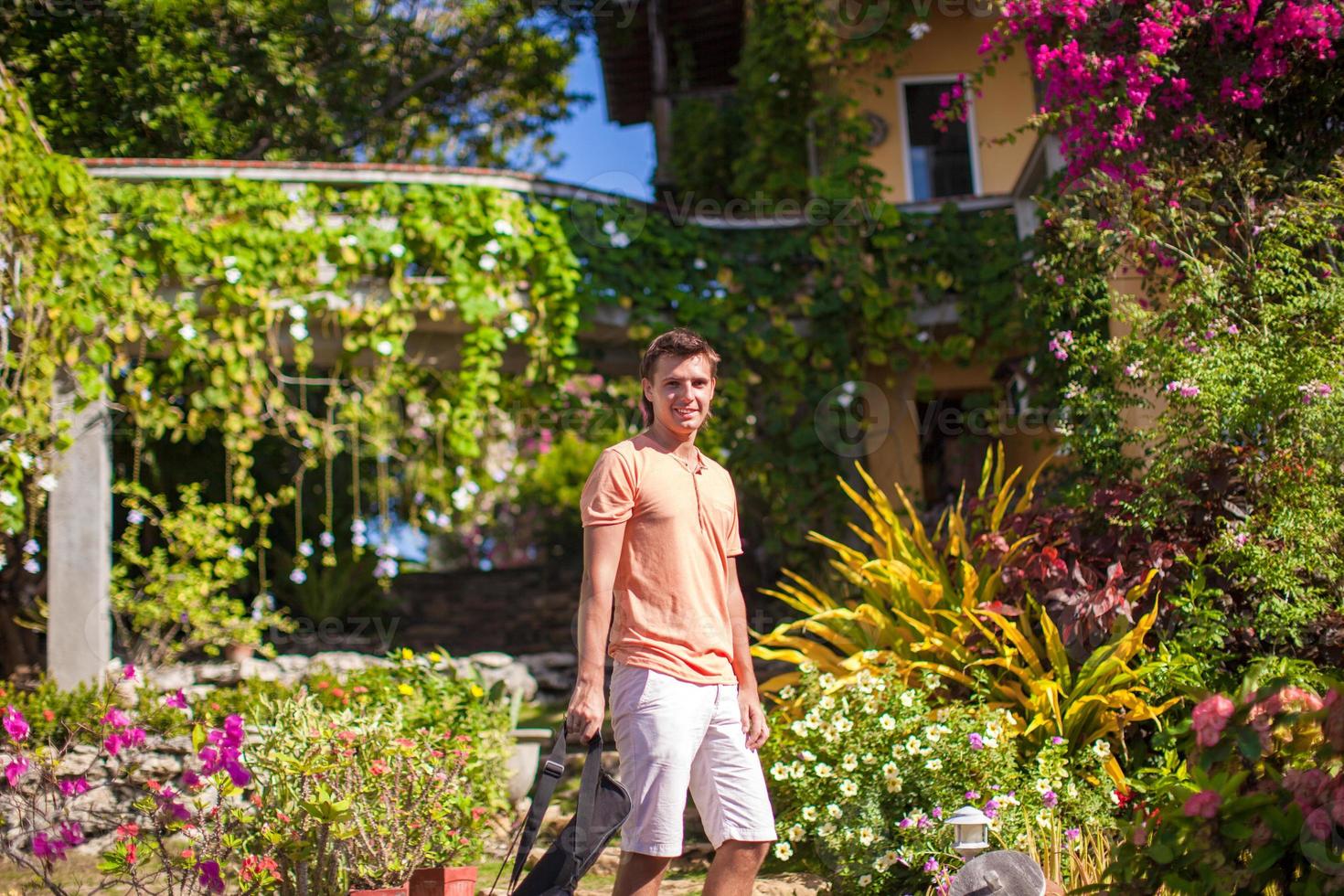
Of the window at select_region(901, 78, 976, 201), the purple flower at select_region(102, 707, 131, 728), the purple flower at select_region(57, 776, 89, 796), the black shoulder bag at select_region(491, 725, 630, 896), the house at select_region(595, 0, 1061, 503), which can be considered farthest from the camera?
the window at select_region(901, 78, 976, 201)

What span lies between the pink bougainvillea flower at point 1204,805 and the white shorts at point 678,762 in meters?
1.04

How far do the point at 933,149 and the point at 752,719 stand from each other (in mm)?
7746

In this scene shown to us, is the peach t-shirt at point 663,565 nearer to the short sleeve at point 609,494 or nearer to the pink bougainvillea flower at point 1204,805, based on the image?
the short sleeve at point 609,494

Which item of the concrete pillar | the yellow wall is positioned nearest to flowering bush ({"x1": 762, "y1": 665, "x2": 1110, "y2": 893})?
the concrete pillar

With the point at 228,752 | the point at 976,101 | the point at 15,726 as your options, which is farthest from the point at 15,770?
the point at 976,101

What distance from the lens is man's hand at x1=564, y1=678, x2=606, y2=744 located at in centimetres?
274

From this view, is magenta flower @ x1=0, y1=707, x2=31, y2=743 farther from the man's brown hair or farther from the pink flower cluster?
the man's brown hair

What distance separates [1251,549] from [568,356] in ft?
14.0

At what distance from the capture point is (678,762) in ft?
9.23

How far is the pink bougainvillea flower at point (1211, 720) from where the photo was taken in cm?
227

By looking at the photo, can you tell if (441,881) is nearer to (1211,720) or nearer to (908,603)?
(1211,720)

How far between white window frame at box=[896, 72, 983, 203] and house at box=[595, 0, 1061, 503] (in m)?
0.01

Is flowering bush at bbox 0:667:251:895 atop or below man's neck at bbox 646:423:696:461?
below

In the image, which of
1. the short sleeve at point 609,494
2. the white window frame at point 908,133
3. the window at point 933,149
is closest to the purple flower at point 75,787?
the short sleeve at point 609,494
